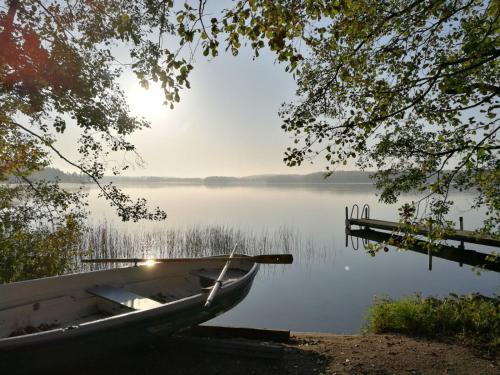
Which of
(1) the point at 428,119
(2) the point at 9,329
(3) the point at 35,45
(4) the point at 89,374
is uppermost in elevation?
(3) the point at 35,45

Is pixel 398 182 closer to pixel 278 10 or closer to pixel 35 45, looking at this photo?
pixel 278 10

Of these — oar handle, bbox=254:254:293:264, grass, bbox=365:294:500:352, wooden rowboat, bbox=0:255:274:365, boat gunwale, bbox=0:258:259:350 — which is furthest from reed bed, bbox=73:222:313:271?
grass, bbox=365:294:500:352

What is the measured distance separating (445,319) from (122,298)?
5.10 metres

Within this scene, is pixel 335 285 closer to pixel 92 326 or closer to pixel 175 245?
pixel 175 245

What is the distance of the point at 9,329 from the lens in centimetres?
471

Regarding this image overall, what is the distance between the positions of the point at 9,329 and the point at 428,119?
693cm

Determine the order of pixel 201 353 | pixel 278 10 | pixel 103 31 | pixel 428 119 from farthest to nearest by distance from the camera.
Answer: pixel 103 31, pixel 428 119, pixel 201 353, pixel 278 10

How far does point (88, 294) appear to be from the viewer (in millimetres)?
5777

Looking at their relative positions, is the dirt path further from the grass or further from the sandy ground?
the grass

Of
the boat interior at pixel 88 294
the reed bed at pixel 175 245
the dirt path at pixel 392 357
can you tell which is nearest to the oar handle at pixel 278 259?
the boat interior at pixel 88 294

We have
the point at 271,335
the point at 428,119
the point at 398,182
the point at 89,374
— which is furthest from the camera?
the point at 398,182

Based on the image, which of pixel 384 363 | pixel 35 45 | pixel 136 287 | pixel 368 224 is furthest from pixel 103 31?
pixel 368 224

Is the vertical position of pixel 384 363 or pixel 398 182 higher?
pixel 398 182

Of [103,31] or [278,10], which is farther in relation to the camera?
[103,31]
